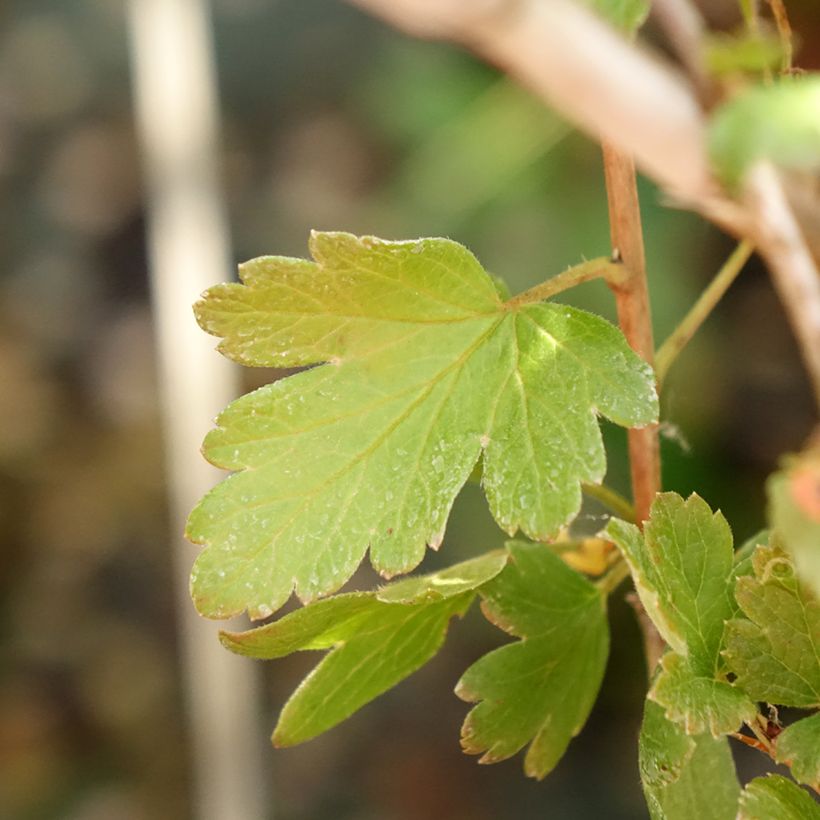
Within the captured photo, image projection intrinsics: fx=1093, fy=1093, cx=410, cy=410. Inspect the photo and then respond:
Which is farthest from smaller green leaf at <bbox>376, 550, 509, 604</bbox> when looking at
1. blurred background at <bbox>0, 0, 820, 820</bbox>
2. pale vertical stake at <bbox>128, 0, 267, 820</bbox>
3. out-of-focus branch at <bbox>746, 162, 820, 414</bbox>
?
pale vertical stake at <bbox>128, 0, 267, 820</bbox>

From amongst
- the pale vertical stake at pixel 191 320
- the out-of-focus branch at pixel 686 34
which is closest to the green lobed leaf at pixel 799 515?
the out-of-focus branch at pixel 686 34

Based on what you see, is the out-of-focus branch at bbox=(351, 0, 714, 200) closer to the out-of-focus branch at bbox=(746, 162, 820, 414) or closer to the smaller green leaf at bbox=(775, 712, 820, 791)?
the out-of-focus branch at bbox=(746, 162, 820, 414)

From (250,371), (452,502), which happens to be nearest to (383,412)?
Result: (452,502)

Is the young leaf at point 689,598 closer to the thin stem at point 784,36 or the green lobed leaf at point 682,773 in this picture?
the green lobed leaf at point 682,773

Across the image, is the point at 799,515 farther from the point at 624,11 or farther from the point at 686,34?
the point at 686,34

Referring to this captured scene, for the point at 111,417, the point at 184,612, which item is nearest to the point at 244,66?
the point at 111,417

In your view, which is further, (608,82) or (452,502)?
(608,82)
